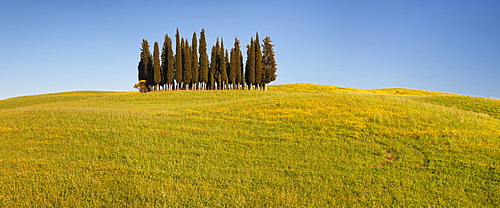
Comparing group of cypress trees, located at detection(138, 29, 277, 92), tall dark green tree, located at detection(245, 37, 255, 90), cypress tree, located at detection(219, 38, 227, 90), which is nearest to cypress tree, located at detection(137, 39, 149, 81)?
group of cypress trees, located at detection(138, 29, 277, 92)

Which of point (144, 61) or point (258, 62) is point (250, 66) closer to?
point (258, 62)

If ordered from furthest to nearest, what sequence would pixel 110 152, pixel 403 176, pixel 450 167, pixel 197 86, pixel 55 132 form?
pixel 197 86 < pixel 55 132 < pixel 110 152 < pixel 450 167 < pixel 403 176

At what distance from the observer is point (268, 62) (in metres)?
68.9

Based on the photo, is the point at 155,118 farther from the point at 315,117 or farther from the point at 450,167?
the point at 450,167

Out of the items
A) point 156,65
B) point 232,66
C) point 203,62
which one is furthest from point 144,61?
point 232,66

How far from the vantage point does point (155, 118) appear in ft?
79.5

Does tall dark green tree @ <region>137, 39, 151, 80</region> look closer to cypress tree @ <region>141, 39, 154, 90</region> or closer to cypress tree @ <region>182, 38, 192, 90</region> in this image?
cypress tree @ <region>141, 39, 154, 90</region>

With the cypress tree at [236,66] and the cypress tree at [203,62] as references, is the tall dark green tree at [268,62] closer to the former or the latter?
the cypress tree at [236,66]

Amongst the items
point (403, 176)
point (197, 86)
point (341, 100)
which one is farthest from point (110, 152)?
point (197, 86)

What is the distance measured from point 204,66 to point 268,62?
1394cm

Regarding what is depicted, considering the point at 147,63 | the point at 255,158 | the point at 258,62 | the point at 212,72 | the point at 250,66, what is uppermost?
the point at 147,63

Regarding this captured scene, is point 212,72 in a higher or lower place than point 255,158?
higher

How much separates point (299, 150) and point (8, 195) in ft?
40.0

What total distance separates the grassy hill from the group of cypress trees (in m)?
37.4
